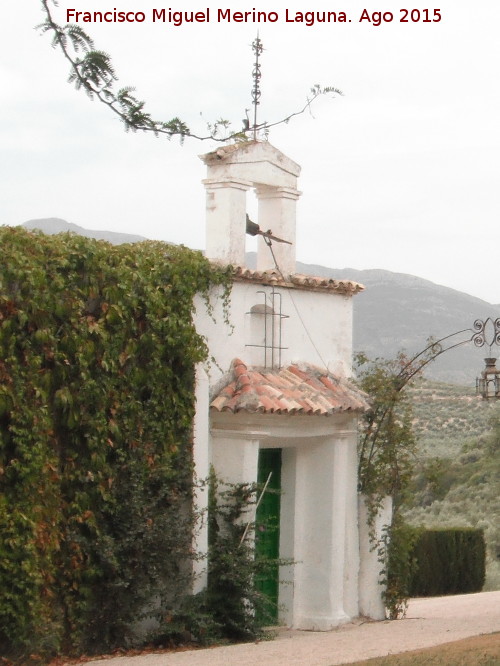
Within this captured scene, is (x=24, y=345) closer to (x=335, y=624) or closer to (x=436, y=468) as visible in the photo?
(x=335, y=624)

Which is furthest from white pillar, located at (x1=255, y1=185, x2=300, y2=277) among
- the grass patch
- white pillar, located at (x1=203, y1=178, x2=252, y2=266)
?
the grass patch

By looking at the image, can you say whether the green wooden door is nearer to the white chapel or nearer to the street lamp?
the white chapel

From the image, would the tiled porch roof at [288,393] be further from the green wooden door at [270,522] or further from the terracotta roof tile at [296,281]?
the green wooden door at [270,522]

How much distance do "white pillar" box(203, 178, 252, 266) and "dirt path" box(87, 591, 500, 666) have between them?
15.1ft

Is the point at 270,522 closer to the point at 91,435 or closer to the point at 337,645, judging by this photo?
the point at 337,645

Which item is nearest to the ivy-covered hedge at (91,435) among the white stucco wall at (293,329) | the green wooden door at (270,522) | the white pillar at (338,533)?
the white stucco wall at (293,329)

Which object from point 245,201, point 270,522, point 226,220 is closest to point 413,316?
point 270,522

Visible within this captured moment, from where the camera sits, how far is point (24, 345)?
445 inches

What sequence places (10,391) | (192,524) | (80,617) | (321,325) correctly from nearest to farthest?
(10,391)
(80,617)
(192,524)
(321,325)

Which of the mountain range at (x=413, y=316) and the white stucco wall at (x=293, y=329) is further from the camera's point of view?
the mountain range at (x=413, y=316)

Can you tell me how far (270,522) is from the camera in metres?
15.2

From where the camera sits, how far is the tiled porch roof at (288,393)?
44.4ft

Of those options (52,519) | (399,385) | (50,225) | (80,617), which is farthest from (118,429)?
(50,225)

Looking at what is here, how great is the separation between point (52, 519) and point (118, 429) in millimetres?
1191
